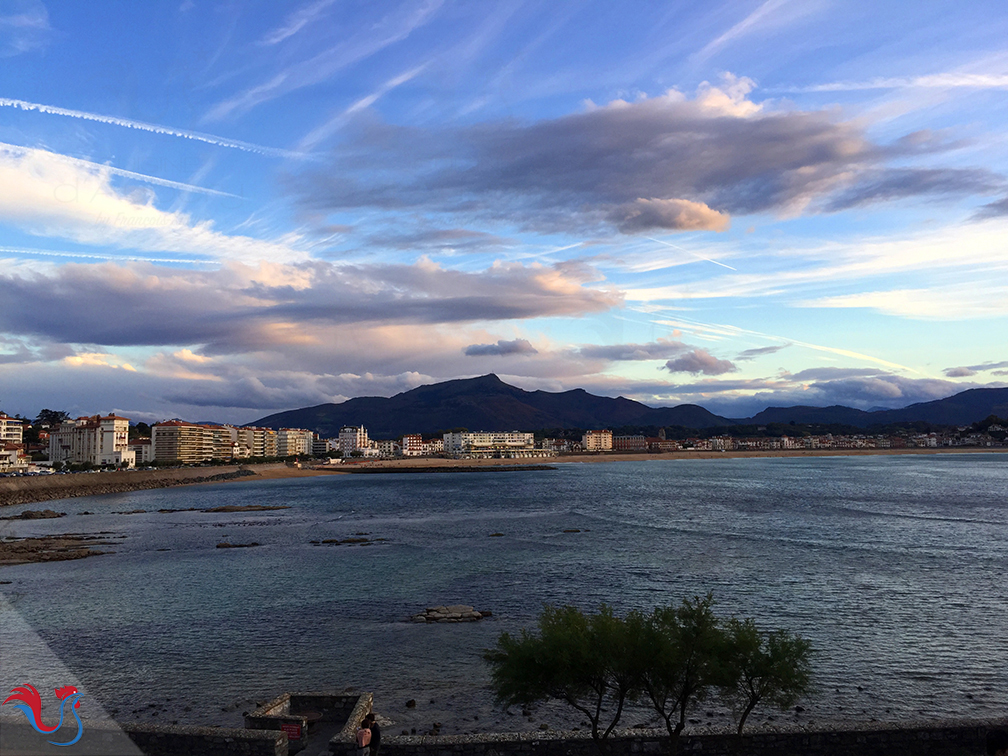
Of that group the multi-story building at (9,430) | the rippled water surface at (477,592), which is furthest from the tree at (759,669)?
the multi-story building at (9,430)

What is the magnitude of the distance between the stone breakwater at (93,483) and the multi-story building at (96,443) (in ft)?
94.7

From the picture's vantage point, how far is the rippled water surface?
920 inches

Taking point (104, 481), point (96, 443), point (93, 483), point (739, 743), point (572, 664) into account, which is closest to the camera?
point (572, 664)

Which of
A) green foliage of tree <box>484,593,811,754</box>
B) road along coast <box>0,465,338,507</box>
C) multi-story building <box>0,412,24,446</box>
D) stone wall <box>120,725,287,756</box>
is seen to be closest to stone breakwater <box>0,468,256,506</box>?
road along coast <box>0,465,338,507</box>

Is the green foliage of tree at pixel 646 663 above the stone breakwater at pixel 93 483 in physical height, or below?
above

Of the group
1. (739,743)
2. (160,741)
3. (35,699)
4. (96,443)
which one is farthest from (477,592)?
(96,443)

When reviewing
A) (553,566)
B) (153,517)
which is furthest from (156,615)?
(153,517)

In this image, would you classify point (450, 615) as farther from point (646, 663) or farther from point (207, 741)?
point (646, 663)

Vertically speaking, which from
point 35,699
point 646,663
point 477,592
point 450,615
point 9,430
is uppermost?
point 9,430

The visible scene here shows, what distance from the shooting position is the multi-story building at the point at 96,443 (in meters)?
180

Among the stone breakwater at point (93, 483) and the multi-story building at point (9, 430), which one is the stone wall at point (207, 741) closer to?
the stone breakwater at point (93, 483)

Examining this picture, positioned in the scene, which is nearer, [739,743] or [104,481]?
[739,743]

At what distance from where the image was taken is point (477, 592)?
124 ft

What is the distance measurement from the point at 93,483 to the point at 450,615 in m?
123
